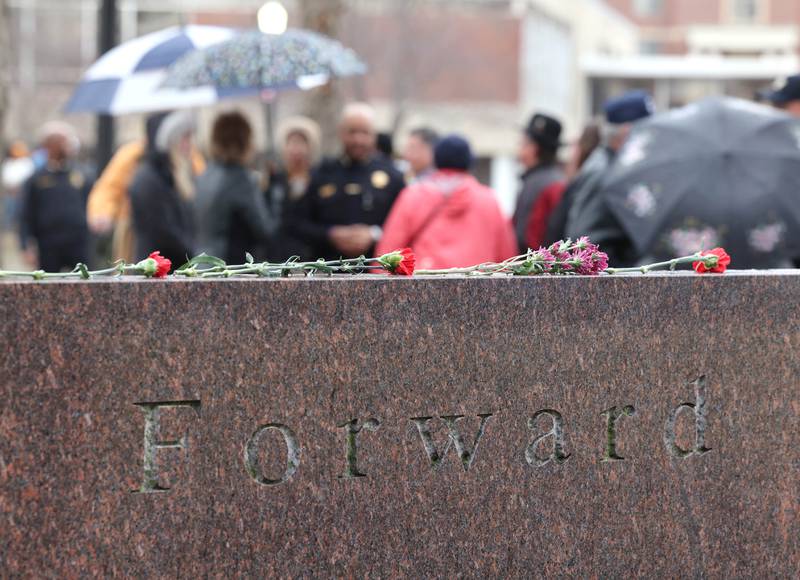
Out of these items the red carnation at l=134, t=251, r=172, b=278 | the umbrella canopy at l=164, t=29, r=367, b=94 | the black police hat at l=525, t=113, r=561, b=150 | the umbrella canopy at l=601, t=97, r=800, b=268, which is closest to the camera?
the red carnation at l=134, t=251, r=172, b=278

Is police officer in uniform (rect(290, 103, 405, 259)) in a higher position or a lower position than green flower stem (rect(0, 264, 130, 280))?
higher

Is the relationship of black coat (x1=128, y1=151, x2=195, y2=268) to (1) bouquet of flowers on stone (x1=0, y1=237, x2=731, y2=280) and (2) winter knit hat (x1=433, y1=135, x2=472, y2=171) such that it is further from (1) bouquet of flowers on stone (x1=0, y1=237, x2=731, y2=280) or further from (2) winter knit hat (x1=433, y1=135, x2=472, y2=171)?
(1) bouquet of flowers on stone (x1=0, y1=237, x2=731, y2=280)

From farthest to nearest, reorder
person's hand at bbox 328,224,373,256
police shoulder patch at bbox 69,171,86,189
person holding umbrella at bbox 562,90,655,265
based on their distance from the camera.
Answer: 1. police shoulder patch at bbox 69,171,86,189
2. person's hand at bbox 328,224,373,256
3. person holding umbrella at bbox 562,90,655,265

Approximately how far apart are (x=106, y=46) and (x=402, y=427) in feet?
27.9

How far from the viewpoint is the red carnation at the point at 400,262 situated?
4676 mm

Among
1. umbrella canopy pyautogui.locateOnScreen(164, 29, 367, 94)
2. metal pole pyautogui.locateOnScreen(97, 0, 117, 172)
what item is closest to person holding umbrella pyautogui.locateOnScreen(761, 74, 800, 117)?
umbrella canopy pyautogui.locateOnScreen(164, 29, 367, 94)

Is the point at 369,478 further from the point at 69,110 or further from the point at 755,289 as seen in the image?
the point at 69,110

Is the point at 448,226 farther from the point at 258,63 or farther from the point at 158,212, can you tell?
the point at 158,212

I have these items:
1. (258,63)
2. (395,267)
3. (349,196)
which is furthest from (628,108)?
(395,267)

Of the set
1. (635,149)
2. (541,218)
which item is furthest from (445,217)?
(635,149)

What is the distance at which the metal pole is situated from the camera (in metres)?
12.4

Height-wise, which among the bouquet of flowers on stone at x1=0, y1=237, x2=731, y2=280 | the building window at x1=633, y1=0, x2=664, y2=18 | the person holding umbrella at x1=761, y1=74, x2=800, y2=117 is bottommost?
the bouquet of flowers on stone at x1=0, y1=237, x2=731, y2=280

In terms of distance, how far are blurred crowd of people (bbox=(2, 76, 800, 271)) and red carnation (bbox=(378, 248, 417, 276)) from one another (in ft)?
9.23

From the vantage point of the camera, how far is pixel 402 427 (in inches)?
183
